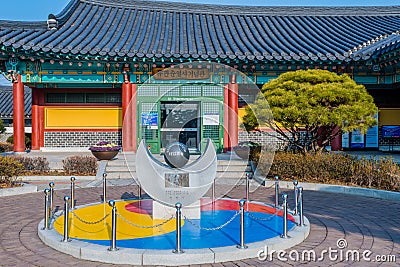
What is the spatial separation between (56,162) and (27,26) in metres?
7.23

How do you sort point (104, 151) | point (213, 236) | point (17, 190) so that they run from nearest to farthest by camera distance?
point (213, 236) < point (17, 190) < point (104, 151)

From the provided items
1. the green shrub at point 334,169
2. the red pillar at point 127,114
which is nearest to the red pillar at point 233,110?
the red pillar at point 127,114

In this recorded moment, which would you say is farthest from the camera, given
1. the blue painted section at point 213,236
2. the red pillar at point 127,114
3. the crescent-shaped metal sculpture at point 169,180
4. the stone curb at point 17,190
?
the red pillar at point 127,114

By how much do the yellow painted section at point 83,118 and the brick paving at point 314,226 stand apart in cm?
797

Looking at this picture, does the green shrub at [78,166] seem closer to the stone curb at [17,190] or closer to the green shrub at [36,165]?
the green shrub at [36,165]

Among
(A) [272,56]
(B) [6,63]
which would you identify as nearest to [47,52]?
(B) [6,63]

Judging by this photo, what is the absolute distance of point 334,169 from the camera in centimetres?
1097

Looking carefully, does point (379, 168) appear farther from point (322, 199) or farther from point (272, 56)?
point (272, 56)

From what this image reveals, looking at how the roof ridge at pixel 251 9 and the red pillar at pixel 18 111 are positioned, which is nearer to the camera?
the red pillar at pixel 18 111

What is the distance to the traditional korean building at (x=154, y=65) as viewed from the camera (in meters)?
15.2

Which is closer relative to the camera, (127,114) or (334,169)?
(334,169)

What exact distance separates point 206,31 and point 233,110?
15.7 feet

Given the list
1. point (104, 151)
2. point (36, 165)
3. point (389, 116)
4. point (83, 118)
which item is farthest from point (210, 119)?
point (389, 116)

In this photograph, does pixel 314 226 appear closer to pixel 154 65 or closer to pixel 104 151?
pixel 104 151
